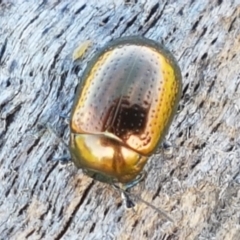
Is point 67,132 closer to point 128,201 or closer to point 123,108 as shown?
point 123,108

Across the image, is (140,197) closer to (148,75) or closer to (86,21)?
(148,75)

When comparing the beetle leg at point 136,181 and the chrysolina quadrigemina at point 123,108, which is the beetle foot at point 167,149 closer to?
the chrysolina quadrigemina at point 123,108

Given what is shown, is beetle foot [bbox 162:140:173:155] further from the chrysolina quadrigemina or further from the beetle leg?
the beetle leg

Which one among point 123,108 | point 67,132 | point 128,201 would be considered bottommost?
point 128,201

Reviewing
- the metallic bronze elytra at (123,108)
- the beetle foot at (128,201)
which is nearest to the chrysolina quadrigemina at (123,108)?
the metallic bronze elytra at (123,108)

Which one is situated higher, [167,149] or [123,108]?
[123,108]

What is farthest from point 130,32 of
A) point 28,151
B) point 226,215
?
point 226,215

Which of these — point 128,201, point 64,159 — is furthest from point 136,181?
point 64,159
